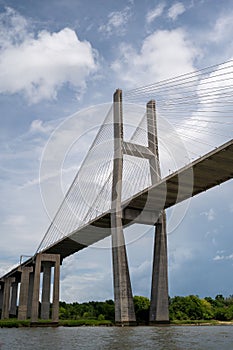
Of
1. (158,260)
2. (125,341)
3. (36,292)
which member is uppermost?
(158,260)

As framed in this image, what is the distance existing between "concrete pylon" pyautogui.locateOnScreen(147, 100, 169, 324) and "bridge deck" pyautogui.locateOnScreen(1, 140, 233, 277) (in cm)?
154

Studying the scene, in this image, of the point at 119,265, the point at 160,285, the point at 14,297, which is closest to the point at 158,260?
the point at 160,285

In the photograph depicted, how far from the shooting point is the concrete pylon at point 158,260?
3148cm

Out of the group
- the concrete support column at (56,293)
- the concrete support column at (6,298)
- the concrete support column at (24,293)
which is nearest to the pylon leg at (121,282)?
the concrete support column at (56,293)

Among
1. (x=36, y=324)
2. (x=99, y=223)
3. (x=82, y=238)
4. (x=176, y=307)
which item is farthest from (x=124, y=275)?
(x=176, y=307)

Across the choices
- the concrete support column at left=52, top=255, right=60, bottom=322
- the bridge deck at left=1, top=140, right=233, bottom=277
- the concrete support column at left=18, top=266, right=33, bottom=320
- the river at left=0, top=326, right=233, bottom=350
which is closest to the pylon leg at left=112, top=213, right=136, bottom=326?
the bridge deck at left=1, top=140, right=233, bottom=277

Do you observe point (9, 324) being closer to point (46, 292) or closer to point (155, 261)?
point (46, 292)

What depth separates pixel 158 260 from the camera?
32188 millimetres

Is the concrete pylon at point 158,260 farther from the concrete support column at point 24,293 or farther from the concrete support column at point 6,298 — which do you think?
the concrete support column at point 6,298

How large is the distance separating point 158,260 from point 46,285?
21130 millimetres

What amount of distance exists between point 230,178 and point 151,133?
8149mm

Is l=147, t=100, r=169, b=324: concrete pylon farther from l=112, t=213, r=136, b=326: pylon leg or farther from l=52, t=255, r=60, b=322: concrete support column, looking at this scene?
l=52, t=255, r=60, b=322: concrete support column

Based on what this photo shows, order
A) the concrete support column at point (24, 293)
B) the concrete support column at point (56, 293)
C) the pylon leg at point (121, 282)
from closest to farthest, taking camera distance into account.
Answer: the pylon leg at point (121, 282)
the concrete support column at point (56, 293)
the concrete support column at point (24, 293)

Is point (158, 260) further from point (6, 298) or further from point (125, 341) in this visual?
point (6, 298)
